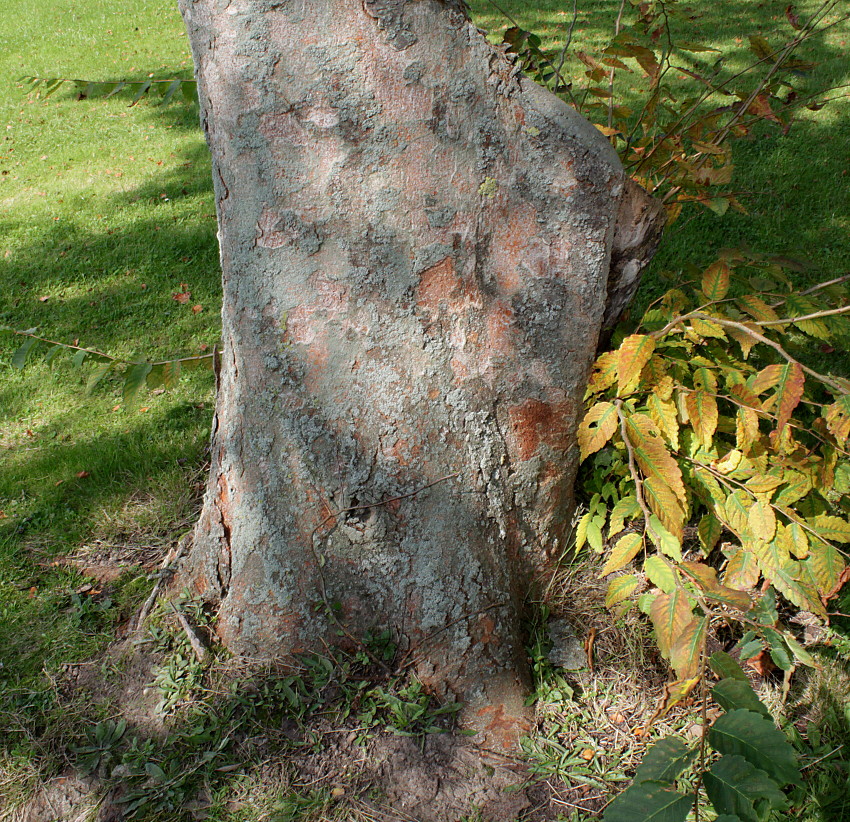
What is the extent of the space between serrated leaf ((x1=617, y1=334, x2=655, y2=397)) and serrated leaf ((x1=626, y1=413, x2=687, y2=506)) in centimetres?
13

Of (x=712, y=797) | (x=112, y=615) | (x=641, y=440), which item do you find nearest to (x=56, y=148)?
(x=112, y=615)

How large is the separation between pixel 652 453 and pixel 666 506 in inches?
6.3

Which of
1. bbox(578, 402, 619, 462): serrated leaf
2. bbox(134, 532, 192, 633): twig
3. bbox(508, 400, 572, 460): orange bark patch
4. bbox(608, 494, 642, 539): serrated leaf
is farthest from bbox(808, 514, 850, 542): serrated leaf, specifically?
bbox(134, 532, 192, 633): twig

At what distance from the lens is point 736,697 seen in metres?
1.33

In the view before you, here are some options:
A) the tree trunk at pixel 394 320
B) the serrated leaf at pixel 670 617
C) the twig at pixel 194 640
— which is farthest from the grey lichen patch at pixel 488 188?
the twig at pixel 194 640

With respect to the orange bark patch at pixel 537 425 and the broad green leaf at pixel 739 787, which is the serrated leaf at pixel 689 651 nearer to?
the broad green leaf at pixel 739 787

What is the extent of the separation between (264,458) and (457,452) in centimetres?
59

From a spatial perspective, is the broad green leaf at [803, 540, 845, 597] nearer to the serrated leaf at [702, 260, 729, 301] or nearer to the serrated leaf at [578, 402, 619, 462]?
the serrated leaf at [578, 402, 619, 462]

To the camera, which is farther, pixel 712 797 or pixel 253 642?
pixel 253 642

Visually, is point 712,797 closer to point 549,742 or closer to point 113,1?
point 549,742

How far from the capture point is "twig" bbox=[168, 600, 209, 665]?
2.26m

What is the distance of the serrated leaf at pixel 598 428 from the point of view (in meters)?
2.09

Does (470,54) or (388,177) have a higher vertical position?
(470,54)

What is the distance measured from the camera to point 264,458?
2.12 m
